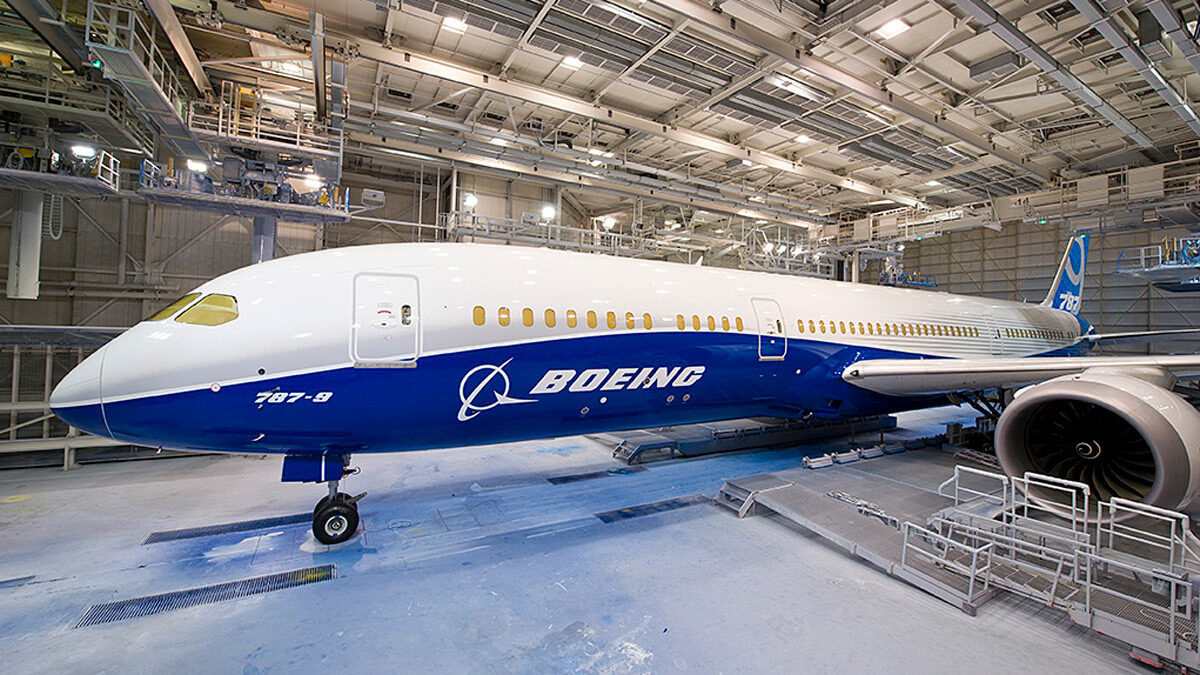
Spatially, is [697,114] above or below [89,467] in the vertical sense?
above

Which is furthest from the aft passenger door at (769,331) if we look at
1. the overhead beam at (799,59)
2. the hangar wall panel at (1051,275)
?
the hangar wall panel at (1051,275)

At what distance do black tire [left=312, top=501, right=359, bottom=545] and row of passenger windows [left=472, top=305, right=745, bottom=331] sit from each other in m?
2.60

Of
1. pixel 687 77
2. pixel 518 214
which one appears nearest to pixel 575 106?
pixel 687 77

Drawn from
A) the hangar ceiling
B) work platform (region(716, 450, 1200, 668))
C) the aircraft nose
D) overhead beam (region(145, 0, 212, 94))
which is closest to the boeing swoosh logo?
the aircraft nose

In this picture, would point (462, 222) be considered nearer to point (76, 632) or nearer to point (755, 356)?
point (755, 356)

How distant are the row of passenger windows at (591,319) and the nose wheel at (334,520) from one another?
2.40 m

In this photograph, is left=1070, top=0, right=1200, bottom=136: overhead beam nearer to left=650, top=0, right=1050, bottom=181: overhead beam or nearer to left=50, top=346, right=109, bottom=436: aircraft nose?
left=650, top=0, right=1050, bottom=181: overhead beam

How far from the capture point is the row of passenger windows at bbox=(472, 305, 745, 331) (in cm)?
532

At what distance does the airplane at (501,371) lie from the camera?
442 cm

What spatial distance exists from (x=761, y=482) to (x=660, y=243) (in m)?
14.8

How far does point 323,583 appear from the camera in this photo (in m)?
4.60

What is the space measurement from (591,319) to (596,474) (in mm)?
3388

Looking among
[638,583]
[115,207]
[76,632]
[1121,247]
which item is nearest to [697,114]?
[638,583]

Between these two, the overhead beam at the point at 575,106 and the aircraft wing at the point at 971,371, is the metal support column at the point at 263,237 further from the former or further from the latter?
the aircraft wing at the point at 971,371
